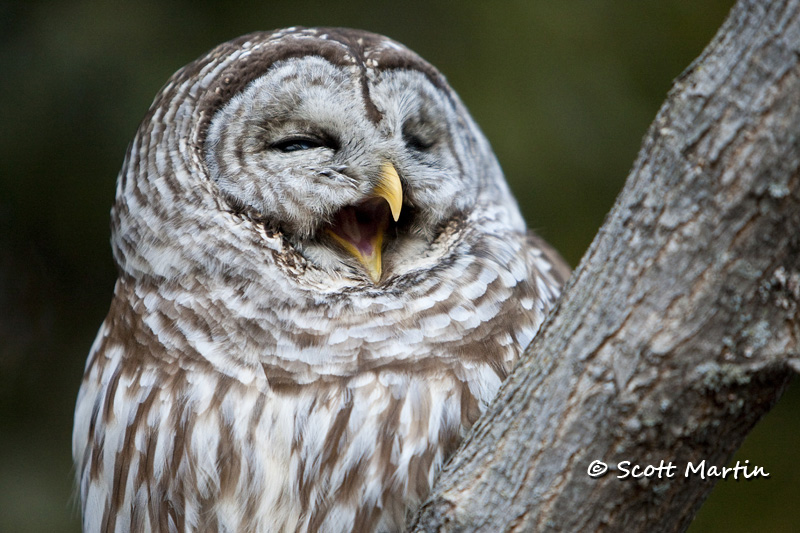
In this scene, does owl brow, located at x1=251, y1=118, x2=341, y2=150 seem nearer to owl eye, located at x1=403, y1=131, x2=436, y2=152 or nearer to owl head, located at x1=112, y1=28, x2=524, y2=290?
owl head, located at x1=112, y1=28, x2=524, y2=290

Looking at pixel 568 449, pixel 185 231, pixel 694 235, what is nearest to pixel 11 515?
pixel 185 231

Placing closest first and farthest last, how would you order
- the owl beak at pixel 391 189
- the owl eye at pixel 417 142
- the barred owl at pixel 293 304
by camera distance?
the barred owl at pixel 293 304
the owl beak at pixel 391 189
the owl eye at pixel 417 142

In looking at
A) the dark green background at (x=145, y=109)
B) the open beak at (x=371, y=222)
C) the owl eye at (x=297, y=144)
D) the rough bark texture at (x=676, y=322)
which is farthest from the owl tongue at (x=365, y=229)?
the dark green background at (x=145, y=109)

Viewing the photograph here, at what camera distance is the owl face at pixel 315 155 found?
177 centimetres

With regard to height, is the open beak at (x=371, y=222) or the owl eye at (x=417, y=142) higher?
the owl eye at (x=417, y=142)

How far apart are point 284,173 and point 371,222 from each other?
0.88 feet

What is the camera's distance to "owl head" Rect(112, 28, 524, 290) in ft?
5.80

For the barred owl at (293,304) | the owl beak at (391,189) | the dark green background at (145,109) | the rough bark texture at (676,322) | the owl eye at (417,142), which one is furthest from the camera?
the dark green background at (145,109)

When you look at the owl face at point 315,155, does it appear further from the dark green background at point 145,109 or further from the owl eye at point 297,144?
the dark green background at point 145,109

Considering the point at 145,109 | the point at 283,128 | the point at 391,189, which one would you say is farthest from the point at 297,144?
the point at 145,109

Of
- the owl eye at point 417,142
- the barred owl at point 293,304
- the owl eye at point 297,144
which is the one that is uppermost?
the owl eye at point 417,142

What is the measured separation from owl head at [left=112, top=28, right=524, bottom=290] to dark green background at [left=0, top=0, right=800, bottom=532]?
4.44 feet

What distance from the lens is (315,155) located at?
5.87ft

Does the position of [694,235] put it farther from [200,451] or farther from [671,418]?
[200,451]
